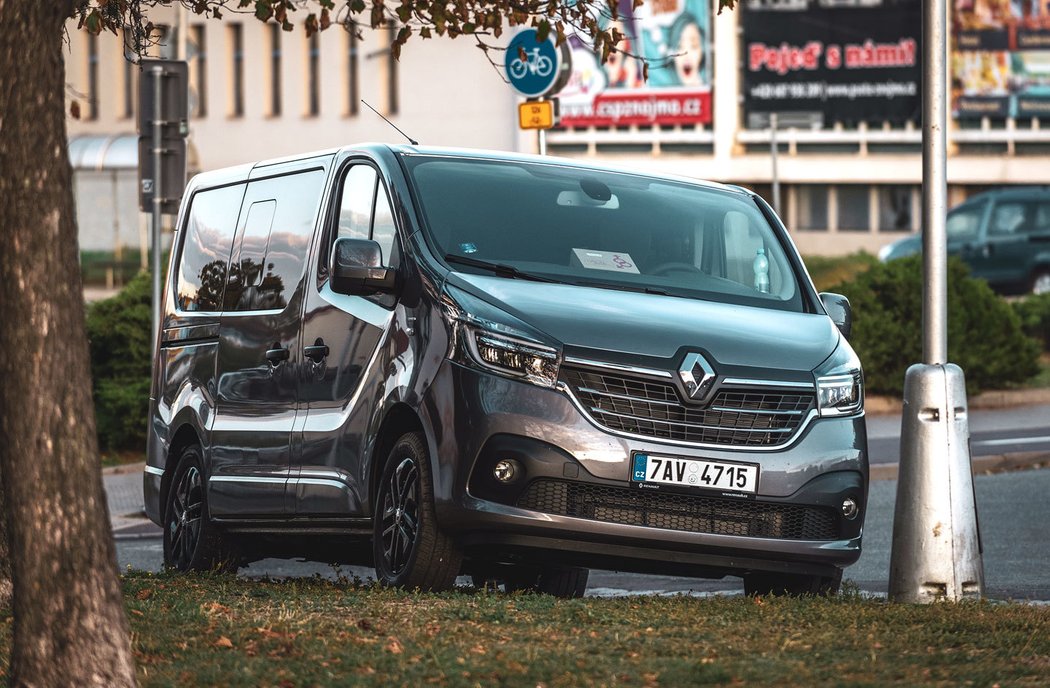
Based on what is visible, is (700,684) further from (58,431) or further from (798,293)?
(798,293)

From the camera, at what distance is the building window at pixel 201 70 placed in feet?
186

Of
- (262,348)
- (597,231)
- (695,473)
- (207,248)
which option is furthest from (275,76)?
(695,473)

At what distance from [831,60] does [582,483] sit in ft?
145

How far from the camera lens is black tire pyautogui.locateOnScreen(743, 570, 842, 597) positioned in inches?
335

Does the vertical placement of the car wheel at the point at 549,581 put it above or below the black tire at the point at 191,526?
below

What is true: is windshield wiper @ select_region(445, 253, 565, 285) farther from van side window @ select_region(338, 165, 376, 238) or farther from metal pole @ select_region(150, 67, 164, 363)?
metal pole @ select_region(150, 67, 164, 363)

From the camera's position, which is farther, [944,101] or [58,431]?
[944,101]

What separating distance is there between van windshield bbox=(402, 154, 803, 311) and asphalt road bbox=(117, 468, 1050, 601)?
172cm

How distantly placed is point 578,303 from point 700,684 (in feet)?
8.12

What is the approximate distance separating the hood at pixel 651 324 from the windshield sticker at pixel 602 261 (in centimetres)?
28

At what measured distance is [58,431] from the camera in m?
5.26

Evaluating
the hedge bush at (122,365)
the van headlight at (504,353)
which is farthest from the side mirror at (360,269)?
the hedge bush at (122,365)

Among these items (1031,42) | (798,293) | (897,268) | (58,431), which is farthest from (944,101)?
(1031,42)

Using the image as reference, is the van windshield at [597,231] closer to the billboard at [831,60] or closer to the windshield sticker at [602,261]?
the windshield sticker at [602,261]
